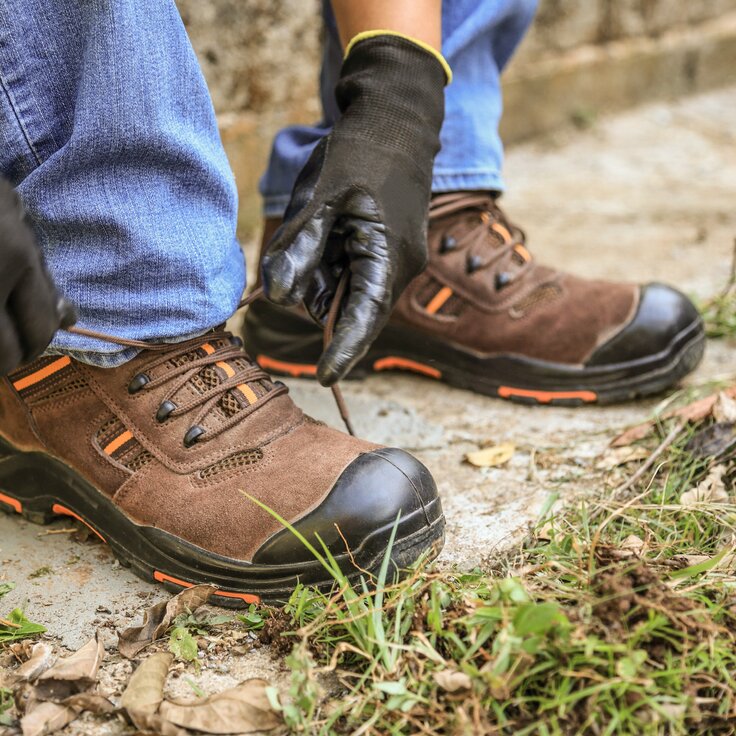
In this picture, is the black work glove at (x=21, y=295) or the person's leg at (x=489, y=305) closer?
the black work glove at (x=21, y=295)

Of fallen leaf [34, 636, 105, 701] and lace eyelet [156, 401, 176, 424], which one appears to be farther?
lace eyelet [156, 401, 176, 424]

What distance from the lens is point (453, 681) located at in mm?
804

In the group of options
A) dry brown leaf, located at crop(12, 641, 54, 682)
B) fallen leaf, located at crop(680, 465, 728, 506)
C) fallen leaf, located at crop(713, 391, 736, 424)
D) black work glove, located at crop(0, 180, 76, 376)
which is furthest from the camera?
fallen leaf, located at crop(713, 391, 736, 424)

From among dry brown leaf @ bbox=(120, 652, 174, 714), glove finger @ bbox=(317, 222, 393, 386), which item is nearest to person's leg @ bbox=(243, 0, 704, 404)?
glove finger @ bbox=(317, 222, 393, 386)

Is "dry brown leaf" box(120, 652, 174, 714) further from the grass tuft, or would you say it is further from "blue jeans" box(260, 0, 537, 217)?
"blue jeans" box(260, 0, 537, 217)

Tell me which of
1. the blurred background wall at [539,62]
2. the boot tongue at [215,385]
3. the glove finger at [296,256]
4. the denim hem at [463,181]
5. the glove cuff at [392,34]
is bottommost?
the blurred background wall at [539,62]

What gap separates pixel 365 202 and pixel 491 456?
49 centimetres

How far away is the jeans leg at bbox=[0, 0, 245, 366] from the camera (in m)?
0.97

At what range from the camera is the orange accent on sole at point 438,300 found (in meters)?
1.53

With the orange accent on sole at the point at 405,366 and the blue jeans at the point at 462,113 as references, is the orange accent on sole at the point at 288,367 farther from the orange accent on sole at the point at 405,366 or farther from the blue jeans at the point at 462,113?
the blue jeans at the point at 462,113

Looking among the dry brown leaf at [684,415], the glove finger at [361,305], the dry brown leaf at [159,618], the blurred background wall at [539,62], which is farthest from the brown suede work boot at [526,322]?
the blurred background wall at [539,62]

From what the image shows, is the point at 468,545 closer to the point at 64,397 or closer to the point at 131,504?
the point at 131,504

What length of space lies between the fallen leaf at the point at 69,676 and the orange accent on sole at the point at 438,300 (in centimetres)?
85

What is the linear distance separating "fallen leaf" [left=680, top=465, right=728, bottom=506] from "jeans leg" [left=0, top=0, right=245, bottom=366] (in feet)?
2.26
